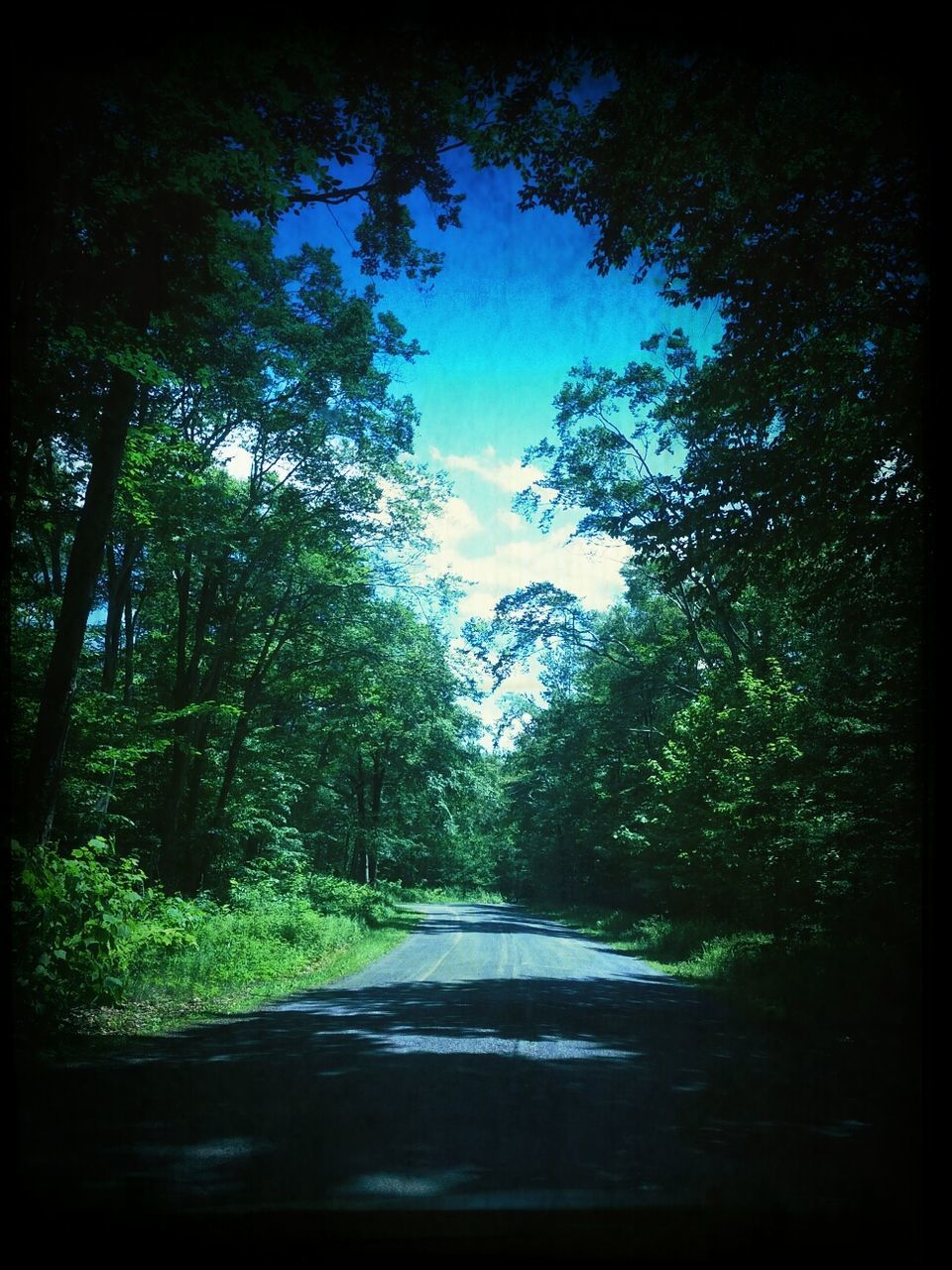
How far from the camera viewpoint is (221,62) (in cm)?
552

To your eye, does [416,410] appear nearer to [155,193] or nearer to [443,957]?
[155,193]

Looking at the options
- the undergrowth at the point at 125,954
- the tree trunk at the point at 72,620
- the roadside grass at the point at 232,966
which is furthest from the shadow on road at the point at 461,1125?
the tree trunk at the point at 72,620

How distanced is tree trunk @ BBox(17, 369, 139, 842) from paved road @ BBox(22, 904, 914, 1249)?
342 centimetres

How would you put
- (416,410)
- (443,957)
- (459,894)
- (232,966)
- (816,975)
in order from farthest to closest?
(459,894) → (416,410) → (443,957) → (232,966) → (816,975)

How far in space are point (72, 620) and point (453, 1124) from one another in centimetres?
751

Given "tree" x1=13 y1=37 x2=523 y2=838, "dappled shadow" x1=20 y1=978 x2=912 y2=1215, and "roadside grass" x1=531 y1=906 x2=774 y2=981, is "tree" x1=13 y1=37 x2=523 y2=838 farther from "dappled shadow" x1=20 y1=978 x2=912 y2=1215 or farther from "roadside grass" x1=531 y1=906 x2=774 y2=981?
"roadside grass" x1=531 y1=906 x2=774 y2=981

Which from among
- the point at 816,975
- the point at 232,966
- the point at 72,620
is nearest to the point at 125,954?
the point at 232,966

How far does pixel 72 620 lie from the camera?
8.88 m

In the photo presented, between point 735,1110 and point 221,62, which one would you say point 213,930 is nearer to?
point 735,1110

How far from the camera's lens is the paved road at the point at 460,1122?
10.8ft

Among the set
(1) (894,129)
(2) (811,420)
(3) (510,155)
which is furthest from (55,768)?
(1) (894,129)

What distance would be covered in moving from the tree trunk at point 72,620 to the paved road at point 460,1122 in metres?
3.42

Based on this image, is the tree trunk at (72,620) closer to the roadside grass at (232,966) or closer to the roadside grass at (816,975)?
the roadside grass at (232,966)

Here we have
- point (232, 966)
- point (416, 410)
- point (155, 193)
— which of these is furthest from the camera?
point (416, 410)
